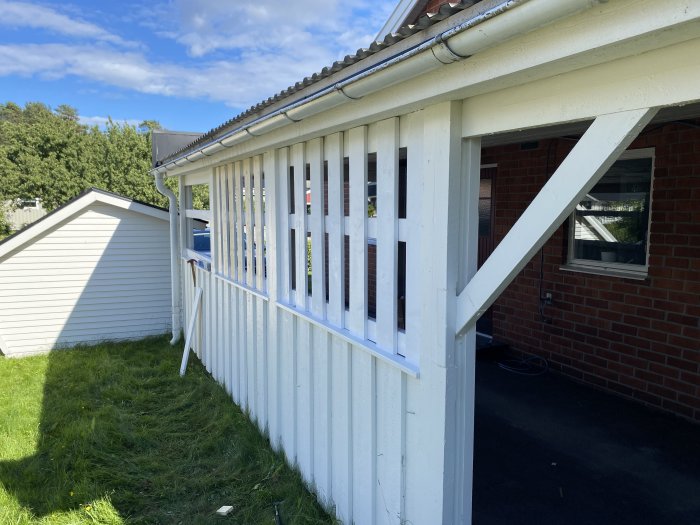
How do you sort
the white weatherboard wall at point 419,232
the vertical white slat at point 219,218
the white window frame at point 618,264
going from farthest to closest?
1. the vertical white slat at point 219,218
2. the white window frame at point 618,264
3. the white weatherboard wall at point 419,232

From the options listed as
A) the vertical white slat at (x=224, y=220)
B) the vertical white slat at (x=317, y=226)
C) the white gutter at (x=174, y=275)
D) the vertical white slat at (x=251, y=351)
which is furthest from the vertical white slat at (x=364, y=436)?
the white gutter at (x=174, y=275)

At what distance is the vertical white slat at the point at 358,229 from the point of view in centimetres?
287

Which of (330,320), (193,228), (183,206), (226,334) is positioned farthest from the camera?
(193,228)

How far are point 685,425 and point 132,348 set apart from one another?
772cm

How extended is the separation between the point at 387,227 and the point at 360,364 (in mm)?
870

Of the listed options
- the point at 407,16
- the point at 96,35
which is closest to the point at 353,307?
the point at 407,16

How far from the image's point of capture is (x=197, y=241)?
11219 millimetres

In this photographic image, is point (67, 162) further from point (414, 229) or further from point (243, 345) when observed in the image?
point (414, 229)

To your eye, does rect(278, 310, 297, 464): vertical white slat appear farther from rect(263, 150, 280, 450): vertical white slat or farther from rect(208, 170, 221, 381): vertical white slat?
rect(208, 170, 221, 381): vertical white slat

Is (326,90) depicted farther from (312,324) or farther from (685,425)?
(685,425)

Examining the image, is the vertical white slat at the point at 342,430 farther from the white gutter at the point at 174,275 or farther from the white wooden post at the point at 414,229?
the white gutter at the point at 174,275

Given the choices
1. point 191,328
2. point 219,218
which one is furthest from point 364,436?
point 191,328

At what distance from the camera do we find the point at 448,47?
65.8 inches

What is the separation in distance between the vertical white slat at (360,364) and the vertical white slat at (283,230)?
3.61 ft
